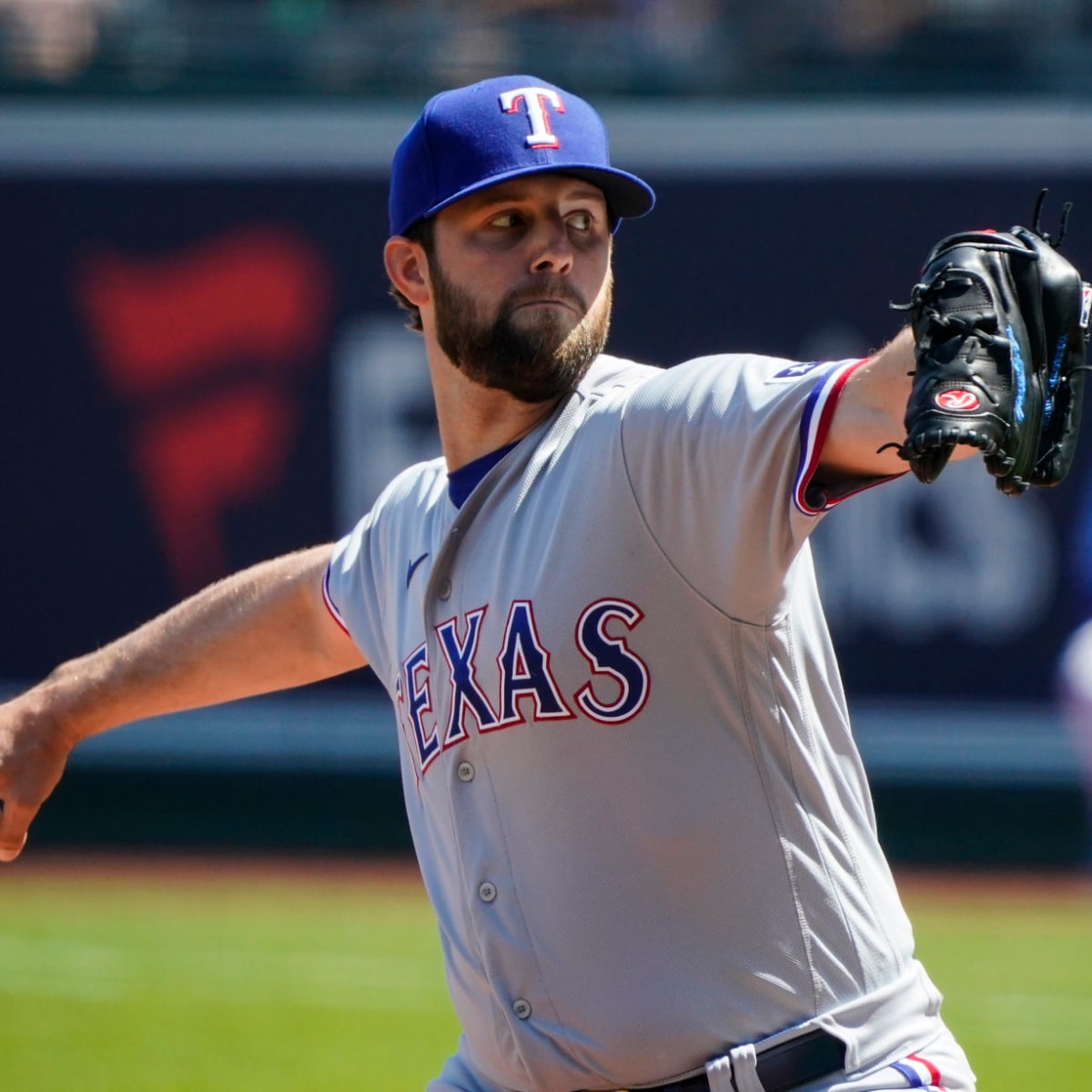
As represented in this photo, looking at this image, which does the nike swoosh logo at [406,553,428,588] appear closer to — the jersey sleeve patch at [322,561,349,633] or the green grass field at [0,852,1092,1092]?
the jersey sleeve patch at [322,561,349,633]

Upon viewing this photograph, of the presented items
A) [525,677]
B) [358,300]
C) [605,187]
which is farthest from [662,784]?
[358,300]

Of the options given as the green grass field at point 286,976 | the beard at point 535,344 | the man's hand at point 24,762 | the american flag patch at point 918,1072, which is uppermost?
the beard at point 535,344

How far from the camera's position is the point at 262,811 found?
11375 millimetres

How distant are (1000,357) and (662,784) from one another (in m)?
0.75

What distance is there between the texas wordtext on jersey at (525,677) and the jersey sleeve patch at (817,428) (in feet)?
1.07

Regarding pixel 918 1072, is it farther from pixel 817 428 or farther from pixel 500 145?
pixel 500 145

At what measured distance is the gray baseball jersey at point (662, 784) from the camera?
7.96ft

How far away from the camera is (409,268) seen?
310 centimetres

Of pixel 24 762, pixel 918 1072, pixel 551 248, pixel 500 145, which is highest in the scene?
pixel 500 145

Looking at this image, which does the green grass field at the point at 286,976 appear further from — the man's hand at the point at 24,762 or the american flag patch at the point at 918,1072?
the american flag patch at the point at 918,1072

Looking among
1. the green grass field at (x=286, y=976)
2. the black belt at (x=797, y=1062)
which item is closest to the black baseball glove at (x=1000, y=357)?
the black belt at (x=797, y=1062)

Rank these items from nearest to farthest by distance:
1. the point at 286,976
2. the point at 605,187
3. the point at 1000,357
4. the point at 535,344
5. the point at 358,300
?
the point at 1000,357 → the point at 535,344 → the point at 605,187 → the point at 286,976 → the point at 358,300

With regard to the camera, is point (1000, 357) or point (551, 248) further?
point (551, 248)

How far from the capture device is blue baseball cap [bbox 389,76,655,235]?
2.74 meters
